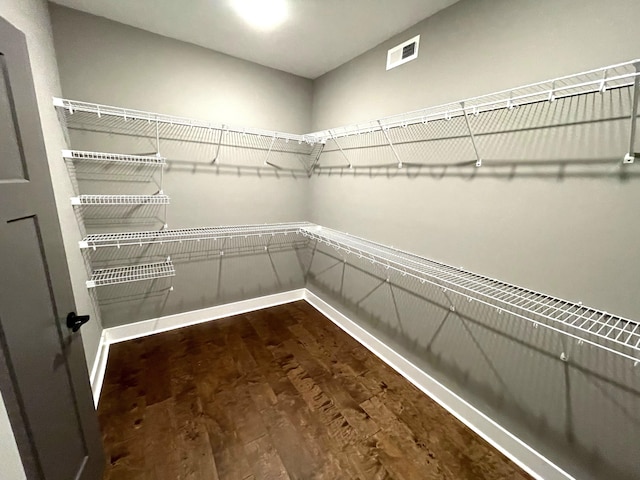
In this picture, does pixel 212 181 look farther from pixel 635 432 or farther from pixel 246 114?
pixel 635 432

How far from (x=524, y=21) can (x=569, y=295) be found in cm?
129

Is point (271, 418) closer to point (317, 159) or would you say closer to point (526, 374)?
point (526, 374)

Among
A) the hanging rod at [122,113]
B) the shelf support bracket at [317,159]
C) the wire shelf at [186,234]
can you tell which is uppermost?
the hanging rod at [122,113]

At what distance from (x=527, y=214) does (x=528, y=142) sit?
346mm

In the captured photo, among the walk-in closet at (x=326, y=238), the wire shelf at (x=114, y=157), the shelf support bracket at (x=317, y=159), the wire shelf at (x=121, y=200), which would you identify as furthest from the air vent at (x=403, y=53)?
the wire shelf at (x=121, y=200)

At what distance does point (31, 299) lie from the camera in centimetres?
83

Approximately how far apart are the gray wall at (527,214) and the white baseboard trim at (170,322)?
1.52 m

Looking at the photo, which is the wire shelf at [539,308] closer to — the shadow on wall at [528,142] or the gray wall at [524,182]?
the gray wall at [524,182]

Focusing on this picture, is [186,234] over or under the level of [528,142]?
under

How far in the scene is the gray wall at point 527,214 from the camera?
1046 millimetres

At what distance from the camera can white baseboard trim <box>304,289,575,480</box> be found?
4.29 ft

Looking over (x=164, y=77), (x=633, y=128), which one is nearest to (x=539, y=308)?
(x=633, y=128)

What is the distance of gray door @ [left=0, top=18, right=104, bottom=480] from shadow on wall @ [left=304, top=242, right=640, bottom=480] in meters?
1.89

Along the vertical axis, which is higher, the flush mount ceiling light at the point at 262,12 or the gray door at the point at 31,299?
the flush mount ceiling light at the point at 262,12
